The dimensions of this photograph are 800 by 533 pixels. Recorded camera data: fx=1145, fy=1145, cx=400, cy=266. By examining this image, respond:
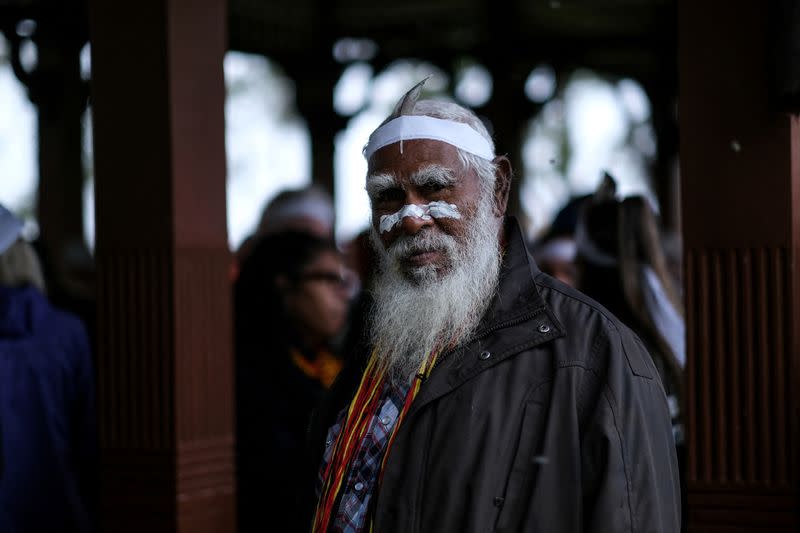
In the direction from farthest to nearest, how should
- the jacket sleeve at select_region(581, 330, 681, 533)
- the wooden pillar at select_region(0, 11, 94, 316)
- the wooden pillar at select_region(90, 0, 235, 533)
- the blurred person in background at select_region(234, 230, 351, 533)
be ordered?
1. the wooden pillar at select_region(0, 11, 94, 316)
2. the blurred person in background at select_region(234, 230, 351, 533)
3. the wooden pillar at select_region(90, 0, 235, 533)
4. the jacket sleeve at select_region(581, 330, 681, 533)

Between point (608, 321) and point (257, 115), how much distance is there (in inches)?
1055

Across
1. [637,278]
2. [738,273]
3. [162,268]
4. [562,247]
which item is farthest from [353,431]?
[562,247]

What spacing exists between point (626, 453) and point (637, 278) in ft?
8.07

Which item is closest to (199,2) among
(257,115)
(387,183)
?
(387,183)

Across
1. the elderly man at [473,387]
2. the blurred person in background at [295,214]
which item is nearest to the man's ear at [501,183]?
the elderly man at [473,387]

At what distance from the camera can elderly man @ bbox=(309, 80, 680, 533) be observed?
7.11ft

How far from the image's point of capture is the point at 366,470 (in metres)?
2.47

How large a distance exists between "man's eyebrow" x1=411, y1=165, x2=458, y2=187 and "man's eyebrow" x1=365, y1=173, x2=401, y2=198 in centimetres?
5

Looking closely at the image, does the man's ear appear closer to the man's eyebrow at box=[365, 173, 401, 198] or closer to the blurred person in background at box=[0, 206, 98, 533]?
the man's eyebrow at box=[365, 173, 401, 198]

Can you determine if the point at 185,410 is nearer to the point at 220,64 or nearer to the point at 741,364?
the point at 220,64

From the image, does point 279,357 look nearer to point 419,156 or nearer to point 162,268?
point 162,268

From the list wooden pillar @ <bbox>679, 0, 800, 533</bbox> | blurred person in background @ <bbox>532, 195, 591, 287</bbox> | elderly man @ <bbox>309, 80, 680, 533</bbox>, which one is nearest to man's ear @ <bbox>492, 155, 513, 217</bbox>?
elderly man @ <bbox>309, 80, 680, 533</bbox>

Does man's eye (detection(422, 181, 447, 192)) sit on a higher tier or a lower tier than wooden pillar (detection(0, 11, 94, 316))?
lower

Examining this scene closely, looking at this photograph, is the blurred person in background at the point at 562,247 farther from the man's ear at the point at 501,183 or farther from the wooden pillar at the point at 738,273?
the man's ear at the point at 501,183
